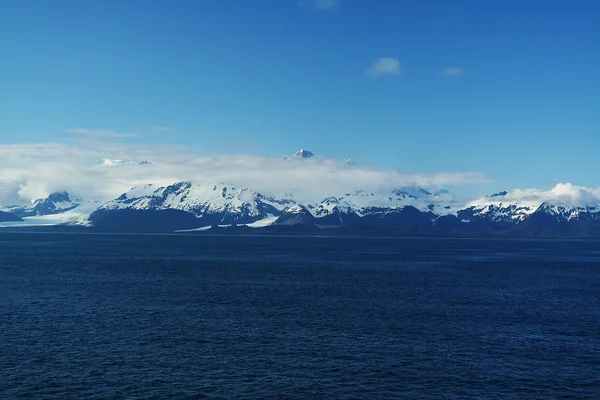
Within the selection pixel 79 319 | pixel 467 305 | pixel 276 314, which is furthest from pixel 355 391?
pixel 467 305

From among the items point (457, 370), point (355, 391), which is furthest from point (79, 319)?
point (457, 370)

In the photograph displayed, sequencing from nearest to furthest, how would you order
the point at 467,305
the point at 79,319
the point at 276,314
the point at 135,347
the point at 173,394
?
the point at 173,394 → the point at 135,347 → the point at 79,319 → the point at 276,314 → the point at 467,305

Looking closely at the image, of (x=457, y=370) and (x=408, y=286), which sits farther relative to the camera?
(x=408, y=286)

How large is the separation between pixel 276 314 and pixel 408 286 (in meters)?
42.6

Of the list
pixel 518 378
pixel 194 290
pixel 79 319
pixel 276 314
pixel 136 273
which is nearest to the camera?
pixel 518 378

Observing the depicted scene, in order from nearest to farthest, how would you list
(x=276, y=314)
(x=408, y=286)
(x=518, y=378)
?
(x=518, y=378) → (x=276, y=314) → (x=408, y=286)

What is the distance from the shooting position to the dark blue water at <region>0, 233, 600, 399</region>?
45812 millimetres

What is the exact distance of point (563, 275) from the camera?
139875mm

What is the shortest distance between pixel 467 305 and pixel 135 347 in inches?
1962

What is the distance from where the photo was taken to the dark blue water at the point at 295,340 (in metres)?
45.8

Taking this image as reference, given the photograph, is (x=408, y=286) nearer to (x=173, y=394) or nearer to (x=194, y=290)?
(x=194, y=290)

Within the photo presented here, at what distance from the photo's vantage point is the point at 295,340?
198ft

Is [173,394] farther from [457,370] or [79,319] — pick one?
[79,319]

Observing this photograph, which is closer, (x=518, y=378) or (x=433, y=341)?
(x=518, y=378)
